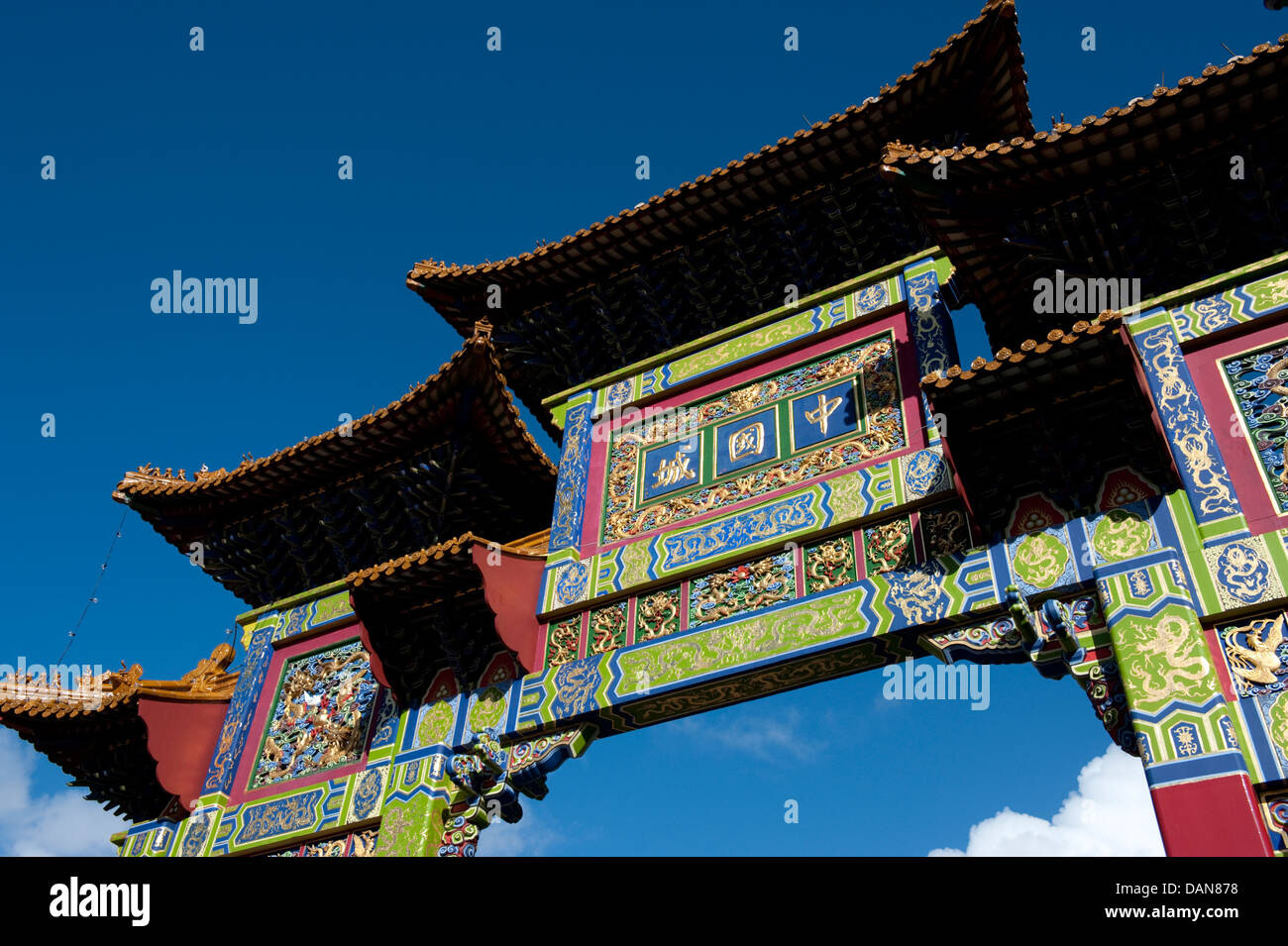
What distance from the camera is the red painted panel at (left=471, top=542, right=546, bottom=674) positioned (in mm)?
8523

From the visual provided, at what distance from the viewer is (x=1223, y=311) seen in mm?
7359

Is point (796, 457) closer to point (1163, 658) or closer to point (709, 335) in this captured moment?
point (709, 335)

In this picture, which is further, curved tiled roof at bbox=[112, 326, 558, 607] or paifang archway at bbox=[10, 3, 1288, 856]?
curved tiled roof at bbox=[112, 326, 558, 607]

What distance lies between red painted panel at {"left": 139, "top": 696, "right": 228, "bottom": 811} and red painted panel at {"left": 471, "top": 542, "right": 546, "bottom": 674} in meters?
3.88

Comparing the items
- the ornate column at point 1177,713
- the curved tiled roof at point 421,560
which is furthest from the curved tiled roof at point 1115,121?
the curved tiled roof at point 421,560

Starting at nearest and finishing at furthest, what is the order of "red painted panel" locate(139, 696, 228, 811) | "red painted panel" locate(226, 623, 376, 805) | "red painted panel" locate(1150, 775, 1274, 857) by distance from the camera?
"red painted panel" locate(1150, 775, 1274, 857) < "red painted panel" locate(226, 623, 376, 805) < "red painted panel" locate(139, 696, 228, 811)

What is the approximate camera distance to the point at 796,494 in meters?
8.34

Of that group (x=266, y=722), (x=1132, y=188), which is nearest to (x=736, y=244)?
(x=1132, y=188)

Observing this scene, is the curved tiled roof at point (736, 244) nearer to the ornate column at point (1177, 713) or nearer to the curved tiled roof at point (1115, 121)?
the curved tiled roof at point (1115, 121)

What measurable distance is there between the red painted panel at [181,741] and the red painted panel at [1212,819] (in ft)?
27.5

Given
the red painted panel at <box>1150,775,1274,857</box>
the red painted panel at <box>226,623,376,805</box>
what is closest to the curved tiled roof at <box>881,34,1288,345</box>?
the red painted panel at <box>1150,775,1274,857</box>

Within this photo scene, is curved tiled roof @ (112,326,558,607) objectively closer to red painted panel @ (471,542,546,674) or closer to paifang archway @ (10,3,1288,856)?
paifang archway @ (10,3,1288,856)

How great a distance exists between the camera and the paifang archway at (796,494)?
6.56 meters
